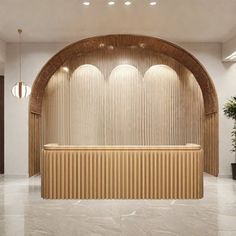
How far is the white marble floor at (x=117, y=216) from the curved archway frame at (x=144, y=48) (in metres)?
2.98

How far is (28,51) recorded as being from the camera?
33.8ft

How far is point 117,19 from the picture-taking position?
8.34 metres

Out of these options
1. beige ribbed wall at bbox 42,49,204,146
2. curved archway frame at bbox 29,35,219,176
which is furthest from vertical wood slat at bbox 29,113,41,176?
beige ribbed wall at bbox 42,49,204,146

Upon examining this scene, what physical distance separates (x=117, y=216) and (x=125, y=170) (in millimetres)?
1271

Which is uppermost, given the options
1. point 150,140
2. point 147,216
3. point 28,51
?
point 28,51

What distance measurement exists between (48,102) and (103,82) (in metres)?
1.68

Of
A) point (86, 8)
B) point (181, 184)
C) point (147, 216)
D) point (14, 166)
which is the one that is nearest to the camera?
point (147, 216)

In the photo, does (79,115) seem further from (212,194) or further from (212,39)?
(212,194)

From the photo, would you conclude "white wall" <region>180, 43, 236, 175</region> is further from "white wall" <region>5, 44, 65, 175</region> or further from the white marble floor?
"white wall" <region>5, 44, 65, 175</region>

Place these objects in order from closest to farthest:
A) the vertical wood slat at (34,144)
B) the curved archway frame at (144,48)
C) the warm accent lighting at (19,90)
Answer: the warm accent lighting at (19,90)
the curved archway frame at (144,48)
the vertical wood slat at (34,144)

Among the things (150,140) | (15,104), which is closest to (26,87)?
(15,104)

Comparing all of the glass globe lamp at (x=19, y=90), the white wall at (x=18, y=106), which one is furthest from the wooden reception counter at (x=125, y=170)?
the white wall at (x=18, y=106)

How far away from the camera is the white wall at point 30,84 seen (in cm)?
1022

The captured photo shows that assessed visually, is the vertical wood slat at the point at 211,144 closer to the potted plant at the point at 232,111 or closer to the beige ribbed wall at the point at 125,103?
the beige ribbed wall at the point at 125,103
